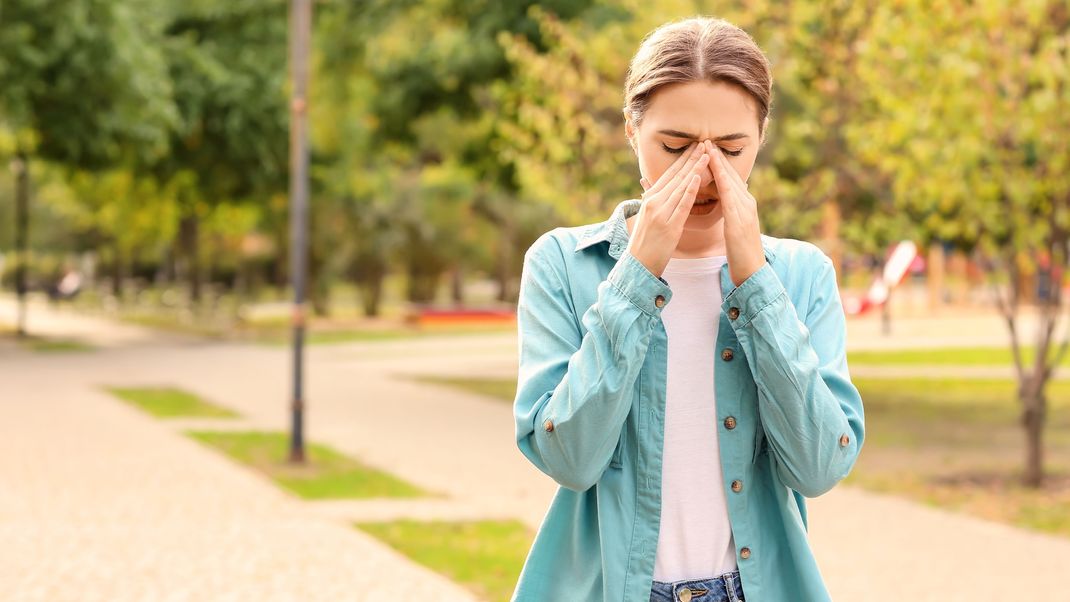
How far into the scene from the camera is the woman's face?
224 centimetres

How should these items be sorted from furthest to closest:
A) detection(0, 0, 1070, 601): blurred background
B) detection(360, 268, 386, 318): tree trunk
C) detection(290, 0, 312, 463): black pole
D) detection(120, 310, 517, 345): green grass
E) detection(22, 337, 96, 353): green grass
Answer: detection(360, 268, 386, 318): tree trunk
detection(120, 310, 517, 345): green grass
detection(22, 337, 96, 353): green grass
detection(290, 0, 312, 463): black pole
detection(0, 0, 1070, 601): blurred background

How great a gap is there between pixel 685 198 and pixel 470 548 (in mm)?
6254

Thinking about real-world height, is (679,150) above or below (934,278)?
above

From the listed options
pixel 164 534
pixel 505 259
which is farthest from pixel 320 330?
pixel 164 534

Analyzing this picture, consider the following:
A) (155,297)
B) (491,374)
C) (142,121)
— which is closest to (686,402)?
(491,374)

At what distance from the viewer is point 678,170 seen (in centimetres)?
222

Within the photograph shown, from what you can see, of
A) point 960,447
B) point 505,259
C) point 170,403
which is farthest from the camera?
point 505,259

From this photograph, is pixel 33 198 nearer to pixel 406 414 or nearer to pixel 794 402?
pixel 406 414

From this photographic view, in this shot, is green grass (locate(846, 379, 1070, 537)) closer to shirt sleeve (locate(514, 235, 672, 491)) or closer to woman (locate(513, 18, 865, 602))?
woman (locate(513, 18, 865, 602))

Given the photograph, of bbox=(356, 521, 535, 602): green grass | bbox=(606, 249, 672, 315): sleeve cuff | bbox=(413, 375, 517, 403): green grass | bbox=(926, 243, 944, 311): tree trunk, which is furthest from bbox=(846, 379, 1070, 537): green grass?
bbox=(926, 243, 944, 311): tree trunk

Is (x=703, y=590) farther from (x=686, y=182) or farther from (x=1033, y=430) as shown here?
(x=1033, y=430)

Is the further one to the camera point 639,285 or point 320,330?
point 320,330

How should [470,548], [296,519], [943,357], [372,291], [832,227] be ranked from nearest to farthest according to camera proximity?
[470,548]
[296,519]
[832,227]
[943,357]
[372,291]

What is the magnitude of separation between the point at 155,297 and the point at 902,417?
33.1m
